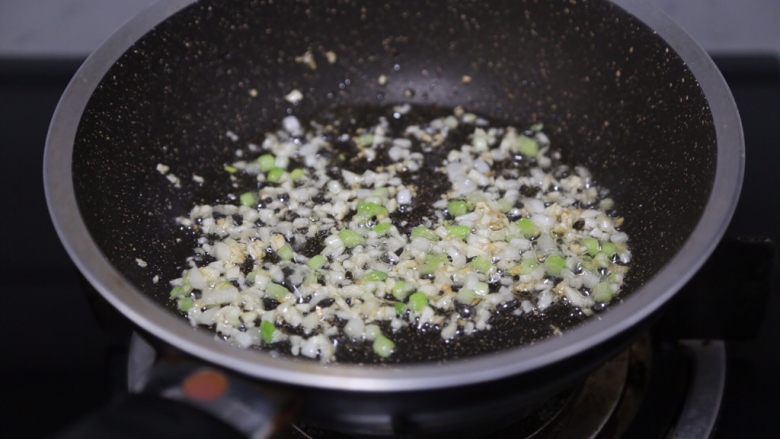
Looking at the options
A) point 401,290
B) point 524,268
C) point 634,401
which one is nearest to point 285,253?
point 401,290

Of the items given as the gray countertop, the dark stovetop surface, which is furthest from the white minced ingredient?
the gray countertop

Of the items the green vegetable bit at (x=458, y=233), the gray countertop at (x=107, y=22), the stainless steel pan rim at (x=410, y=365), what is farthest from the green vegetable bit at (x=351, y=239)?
the gray countertop at (x=107, y=22)

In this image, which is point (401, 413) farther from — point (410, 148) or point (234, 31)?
point (234, 31)

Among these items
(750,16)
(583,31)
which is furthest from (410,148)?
(750,16)

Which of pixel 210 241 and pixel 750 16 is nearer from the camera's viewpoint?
pixel 210 241

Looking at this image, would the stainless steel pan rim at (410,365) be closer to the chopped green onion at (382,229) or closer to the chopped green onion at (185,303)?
the chopped green onion at (185,303)

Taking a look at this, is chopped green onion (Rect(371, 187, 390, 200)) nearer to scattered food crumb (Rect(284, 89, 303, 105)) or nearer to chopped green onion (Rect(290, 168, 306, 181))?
chopped green onion (Rect(290, 168, 306, 181))

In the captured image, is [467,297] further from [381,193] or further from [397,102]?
[397,102]
